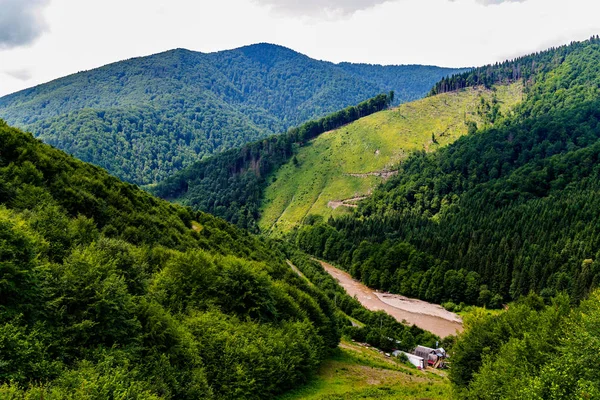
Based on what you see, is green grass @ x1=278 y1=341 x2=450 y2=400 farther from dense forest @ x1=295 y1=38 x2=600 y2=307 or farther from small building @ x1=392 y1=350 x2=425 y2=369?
dense forest @ x1=295 y1=38 x2=600 y2=307

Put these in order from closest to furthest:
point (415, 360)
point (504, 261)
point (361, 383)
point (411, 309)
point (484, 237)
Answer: point (361, 383), point (415, 360), point (411, 309), point (504, 261), point (484, 237)

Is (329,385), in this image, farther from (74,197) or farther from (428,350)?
(428,350)

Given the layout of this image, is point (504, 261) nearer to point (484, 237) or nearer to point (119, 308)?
point (484, 237)

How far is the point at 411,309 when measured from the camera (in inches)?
4599

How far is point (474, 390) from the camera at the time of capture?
1494 inches

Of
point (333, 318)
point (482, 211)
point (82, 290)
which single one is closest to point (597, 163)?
point (482, 211)

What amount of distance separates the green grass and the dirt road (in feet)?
154

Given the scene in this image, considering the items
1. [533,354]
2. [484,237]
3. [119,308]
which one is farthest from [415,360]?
[484,237]

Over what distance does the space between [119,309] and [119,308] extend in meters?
0.08

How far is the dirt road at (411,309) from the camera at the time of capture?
10473 centimetres

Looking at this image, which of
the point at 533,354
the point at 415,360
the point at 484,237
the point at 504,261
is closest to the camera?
the point at 533,354

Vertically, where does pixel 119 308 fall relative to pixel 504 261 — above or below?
above

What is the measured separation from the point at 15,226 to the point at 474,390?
40.7m

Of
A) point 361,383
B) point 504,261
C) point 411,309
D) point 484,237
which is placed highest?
point 361,383
